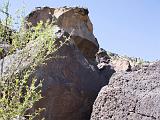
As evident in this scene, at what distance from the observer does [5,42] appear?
7.55 m

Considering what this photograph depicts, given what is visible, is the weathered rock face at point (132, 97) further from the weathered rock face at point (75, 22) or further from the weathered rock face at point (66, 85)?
the weathered rock face at point (75, 22)

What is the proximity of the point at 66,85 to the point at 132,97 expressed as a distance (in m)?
2.11

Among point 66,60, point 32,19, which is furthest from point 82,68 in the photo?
point 32,19

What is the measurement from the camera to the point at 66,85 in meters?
9.87

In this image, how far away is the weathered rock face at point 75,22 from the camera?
50.8ft

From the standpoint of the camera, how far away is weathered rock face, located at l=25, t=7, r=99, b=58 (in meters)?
15.5

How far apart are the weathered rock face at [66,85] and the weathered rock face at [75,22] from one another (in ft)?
14.1

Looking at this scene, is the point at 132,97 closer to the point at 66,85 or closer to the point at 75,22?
the point at 66,85

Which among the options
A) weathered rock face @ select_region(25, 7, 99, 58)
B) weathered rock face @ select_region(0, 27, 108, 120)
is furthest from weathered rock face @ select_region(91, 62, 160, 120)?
weathered rock face @ select_region(25, 7, 99, 58)

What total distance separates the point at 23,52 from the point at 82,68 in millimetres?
3600

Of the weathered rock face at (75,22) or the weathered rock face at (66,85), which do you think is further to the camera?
the weathered rock face at (75,22)

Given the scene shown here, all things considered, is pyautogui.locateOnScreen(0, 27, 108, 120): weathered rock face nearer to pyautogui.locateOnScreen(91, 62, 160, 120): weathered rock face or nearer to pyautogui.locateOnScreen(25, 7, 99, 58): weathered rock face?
pyautogui.locateOnScreen(91, 62, 160, 120): weathered rock face

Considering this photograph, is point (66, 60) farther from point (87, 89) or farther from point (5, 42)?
point (5, 42)

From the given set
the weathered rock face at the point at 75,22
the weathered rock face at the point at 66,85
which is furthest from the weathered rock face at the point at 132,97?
the weathered rock face at the point at 75,22
